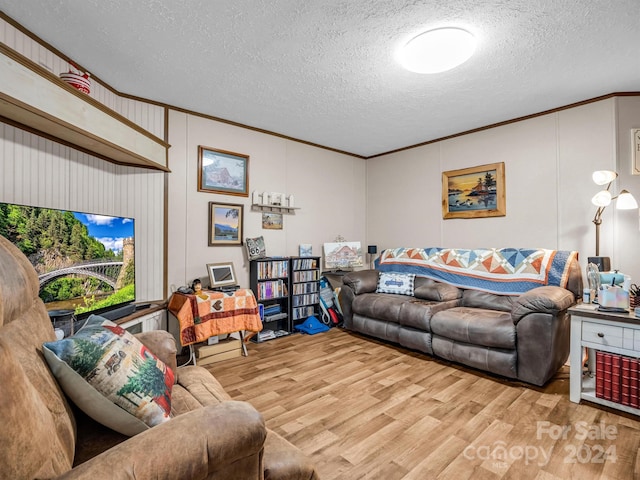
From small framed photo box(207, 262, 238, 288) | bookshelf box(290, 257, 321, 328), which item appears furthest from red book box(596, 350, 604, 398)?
small framed photo box(207, 262, 238, 288)

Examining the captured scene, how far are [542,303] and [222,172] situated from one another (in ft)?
11.5

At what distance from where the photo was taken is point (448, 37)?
2174 mm

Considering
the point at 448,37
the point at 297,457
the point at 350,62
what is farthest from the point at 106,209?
the point at 448,37

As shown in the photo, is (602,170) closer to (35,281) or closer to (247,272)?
(247,272)

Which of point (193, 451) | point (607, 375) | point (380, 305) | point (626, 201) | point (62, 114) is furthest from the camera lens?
point (380, 305)

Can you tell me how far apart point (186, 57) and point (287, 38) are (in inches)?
33.1

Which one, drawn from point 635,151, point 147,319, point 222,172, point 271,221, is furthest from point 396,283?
point 147,319

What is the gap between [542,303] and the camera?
8.29ft

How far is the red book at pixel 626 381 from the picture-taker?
2.16 m

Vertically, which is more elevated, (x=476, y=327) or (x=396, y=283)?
(x=396, y=283)

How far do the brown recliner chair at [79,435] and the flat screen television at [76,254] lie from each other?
0.82 metres

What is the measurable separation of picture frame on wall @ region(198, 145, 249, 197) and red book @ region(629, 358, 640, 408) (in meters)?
3.89

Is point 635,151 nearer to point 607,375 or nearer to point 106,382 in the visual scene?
point 607,375

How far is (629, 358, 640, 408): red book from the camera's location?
2.14m
